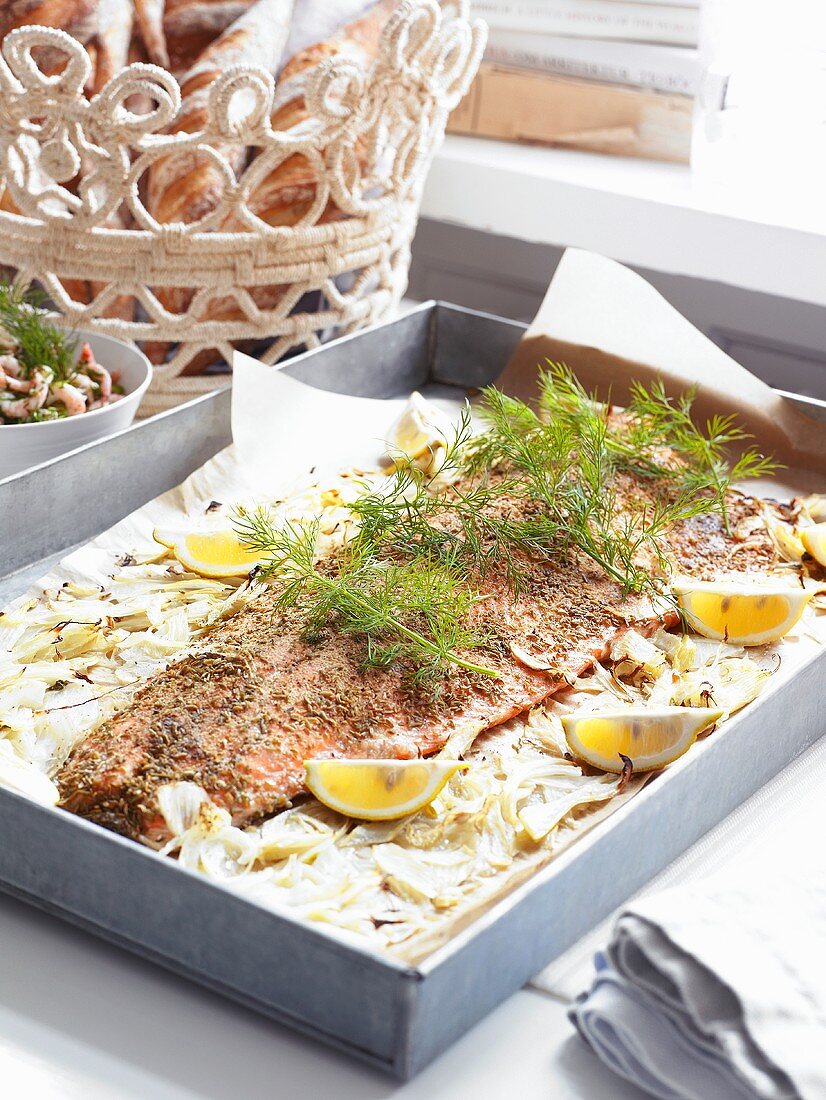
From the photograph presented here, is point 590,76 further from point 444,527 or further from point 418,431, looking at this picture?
point 444,527

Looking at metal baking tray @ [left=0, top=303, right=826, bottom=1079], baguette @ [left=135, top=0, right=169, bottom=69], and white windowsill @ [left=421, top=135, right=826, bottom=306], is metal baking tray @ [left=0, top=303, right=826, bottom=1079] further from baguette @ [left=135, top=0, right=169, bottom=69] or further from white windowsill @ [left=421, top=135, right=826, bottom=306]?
baguette @ [left=135, top=0, right=169, bottom=69]

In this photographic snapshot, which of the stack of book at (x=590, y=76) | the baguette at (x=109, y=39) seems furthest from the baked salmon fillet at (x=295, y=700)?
the stack of book at (x=590, y=76)

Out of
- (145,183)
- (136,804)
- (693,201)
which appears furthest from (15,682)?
(693,201)

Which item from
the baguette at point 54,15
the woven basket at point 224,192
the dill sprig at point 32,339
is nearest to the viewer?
the woven basket at point 224,192

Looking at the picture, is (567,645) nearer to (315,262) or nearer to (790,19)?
(315,262)

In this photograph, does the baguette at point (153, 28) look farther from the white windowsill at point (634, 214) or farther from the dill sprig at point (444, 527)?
the dill sprig at point (444, 527)
